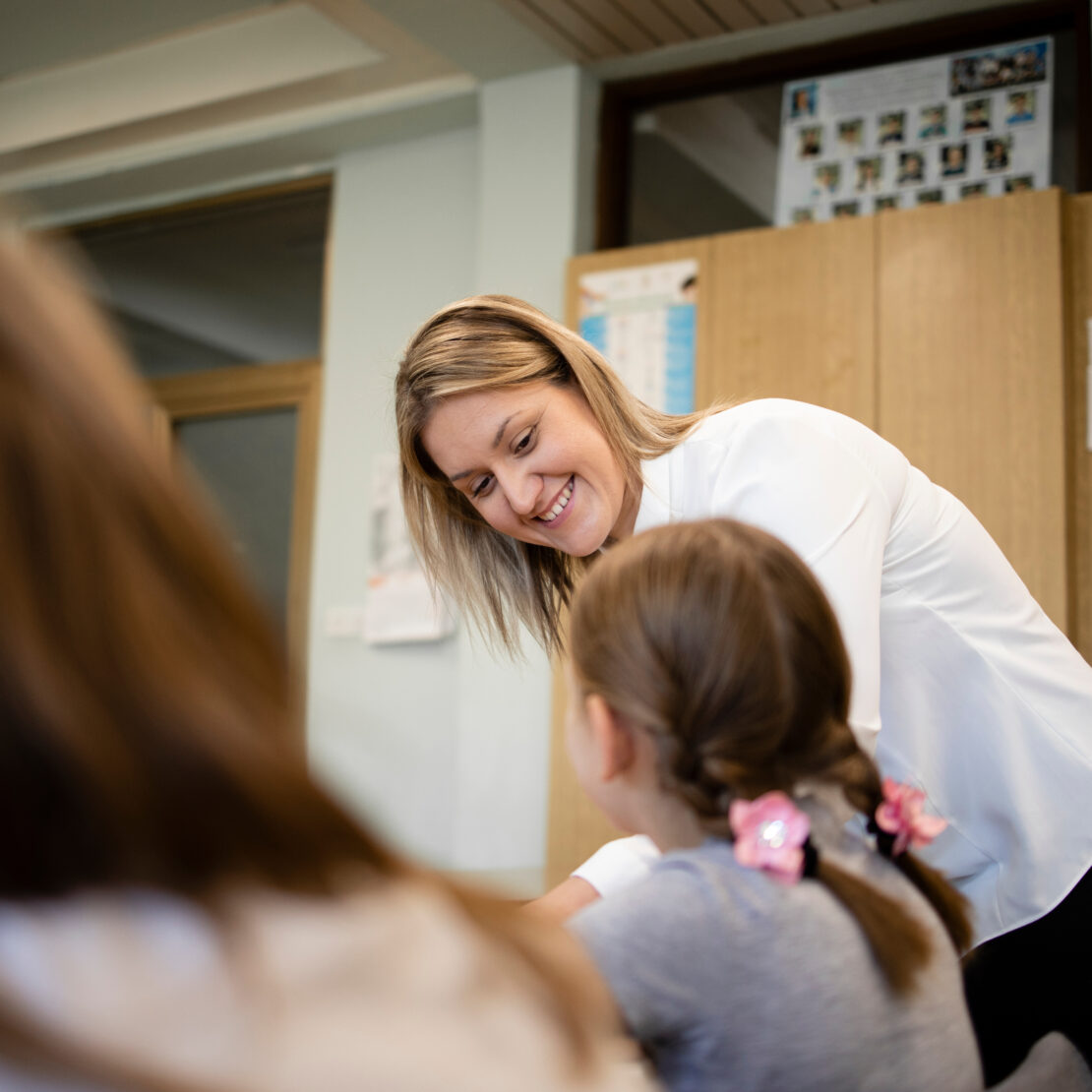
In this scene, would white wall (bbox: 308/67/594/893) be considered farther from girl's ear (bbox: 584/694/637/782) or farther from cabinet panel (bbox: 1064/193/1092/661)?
girl's ear (bbox: 584/694/637/782)

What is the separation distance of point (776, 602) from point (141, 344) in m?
4.59

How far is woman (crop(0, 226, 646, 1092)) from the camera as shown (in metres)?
0.44

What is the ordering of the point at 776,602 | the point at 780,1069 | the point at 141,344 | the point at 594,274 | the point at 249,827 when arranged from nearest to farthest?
the point at 249,827 < the point at 780,1069 < the point at 776,602 < the point at 594,274 < the point at 141,344

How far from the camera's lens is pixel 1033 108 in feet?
11.4

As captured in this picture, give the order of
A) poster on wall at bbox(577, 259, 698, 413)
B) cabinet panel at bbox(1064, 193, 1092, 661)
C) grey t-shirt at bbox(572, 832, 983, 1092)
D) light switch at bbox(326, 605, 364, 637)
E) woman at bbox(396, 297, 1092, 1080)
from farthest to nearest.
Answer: light switch at bbox(326, 605, 364, 637) → poster on wall at bbox(577, 259, 698, 413) → cabinet panel at bbox(1064, 193, 1092, 661) → woman at bbox(396, 297, 1092, 1080) → grey t-shirt at bbox(572, 832, 983, 1092)

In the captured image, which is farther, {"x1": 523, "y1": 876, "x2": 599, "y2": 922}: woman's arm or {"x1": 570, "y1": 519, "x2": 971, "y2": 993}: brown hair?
{"x1": 523, "y1": 876, "x2": 599, "y2": 922}: woman's arm

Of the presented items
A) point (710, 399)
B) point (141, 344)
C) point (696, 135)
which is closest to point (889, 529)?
point (710, 399)

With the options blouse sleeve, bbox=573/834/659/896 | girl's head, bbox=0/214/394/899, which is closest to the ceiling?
blouse sleeve, bbox=573/834/659/896

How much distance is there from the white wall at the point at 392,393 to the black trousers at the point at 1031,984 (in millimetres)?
2292

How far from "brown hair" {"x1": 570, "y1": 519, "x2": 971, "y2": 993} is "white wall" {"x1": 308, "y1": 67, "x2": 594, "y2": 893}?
2.63 m

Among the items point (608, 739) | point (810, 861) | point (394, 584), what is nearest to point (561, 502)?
point (608, 739)

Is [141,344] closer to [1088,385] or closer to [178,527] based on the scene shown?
[1088,385]

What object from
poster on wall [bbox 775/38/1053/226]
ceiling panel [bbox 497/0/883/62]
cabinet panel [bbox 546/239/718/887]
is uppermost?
ceiling panel [bbox 497/0/883/62]

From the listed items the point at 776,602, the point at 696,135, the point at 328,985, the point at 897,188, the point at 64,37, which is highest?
the point at 64,37
